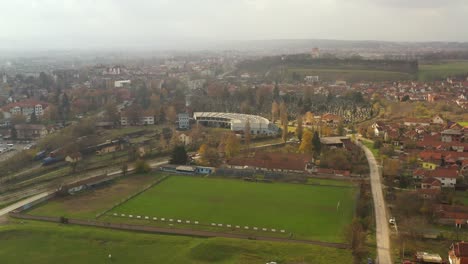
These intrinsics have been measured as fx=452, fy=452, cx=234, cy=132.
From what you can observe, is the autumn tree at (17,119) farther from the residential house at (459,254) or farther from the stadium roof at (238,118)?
the residential house at (459,254)

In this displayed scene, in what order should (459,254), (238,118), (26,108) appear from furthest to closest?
(26,108), (238,118), (459,254)

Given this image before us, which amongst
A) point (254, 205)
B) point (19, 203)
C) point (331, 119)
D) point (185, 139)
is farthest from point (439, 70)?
point (19, 203)

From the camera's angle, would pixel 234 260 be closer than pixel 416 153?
Answer: Yes

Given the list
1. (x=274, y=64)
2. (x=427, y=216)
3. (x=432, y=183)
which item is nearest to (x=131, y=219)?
(x=427, y=216)

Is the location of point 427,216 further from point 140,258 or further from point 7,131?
point 7,131

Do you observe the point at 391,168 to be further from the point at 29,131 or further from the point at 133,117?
the point at 29,131

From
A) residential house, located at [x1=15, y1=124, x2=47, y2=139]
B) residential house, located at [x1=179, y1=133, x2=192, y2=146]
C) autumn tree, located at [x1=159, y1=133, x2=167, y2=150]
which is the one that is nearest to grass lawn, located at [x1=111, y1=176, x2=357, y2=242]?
autumn tree, located at [x1=159, y1=133, x2=167, y2=150]
